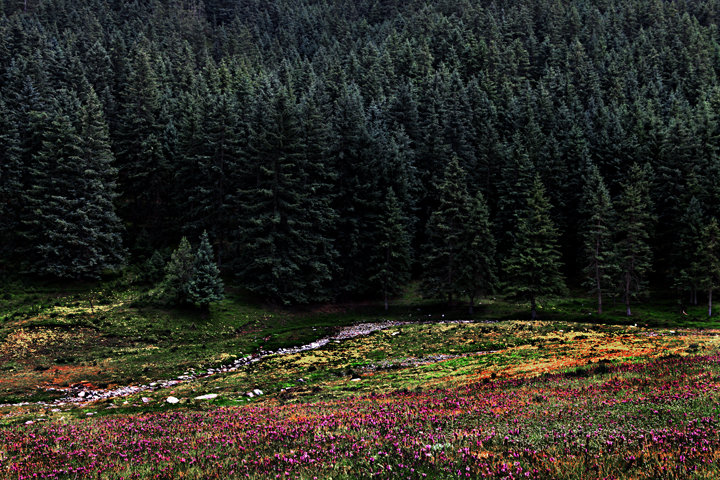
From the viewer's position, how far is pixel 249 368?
101 feet

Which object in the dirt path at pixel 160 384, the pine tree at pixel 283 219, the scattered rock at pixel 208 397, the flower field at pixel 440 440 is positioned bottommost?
the dirt path at pixel 160 384

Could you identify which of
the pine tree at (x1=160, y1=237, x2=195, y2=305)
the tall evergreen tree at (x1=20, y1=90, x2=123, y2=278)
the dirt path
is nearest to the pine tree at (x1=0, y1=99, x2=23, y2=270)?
the tall evergreen tree at (x1=20, y1=90, x2=123, y2=278)

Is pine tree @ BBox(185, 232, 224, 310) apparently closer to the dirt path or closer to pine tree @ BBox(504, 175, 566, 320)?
the dirt path

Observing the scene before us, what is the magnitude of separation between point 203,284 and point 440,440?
4077cm

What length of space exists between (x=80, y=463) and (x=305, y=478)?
5.57 meters

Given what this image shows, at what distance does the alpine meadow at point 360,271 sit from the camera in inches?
357

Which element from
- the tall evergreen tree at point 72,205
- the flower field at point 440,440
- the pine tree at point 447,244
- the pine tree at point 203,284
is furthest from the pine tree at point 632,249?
the tall evergreen tree at point 72,205

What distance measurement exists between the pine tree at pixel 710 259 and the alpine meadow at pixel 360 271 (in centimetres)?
35

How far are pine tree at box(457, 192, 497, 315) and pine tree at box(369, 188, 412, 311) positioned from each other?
7.37 m

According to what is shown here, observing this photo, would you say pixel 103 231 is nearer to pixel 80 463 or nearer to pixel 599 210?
pixel 80 463

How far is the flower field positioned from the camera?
20.3 feet

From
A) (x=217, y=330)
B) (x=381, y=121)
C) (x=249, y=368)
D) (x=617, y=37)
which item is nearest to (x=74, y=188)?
(x=217, y=330)

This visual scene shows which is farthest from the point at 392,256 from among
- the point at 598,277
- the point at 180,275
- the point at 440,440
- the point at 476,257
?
the point at 440,440

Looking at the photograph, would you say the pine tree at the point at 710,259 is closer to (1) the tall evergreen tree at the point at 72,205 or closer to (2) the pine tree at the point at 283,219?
(2) the pine tree at the point at 283,219
